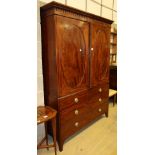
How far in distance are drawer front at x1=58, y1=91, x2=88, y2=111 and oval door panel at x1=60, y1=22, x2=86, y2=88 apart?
0.56ft

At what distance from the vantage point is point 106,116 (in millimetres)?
3064

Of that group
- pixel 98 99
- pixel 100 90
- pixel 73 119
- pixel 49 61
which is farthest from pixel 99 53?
pixel 73 119

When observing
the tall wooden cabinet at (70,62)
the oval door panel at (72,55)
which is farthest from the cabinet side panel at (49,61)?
the oval door panel at (72,55)

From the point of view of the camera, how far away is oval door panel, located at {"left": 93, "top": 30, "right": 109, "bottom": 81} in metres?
2.50

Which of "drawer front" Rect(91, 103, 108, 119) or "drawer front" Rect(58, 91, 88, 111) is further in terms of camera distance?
"drawer front" Rect(91, 103, 108, 119)

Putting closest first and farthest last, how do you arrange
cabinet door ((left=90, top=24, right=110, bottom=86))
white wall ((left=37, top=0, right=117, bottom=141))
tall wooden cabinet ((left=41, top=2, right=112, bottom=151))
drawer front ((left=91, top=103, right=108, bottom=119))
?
1. tall wooden cabinet ((left=41, top=2, right=112, bottom=151))
2. white wall ((left=37, top=0, right=117, bottom=141))
3. cabinet door ((left=90, top=24, right=110, bottom=86))
4. drawer front ((left=91, top=103, right=108, bottom=119))

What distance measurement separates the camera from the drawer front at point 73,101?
1.99m

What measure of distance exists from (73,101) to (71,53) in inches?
27.2

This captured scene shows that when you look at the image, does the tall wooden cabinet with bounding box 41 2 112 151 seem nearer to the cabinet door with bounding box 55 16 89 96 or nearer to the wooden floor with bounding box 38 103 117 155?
the cabinet door with bounding box 55 16 89 96

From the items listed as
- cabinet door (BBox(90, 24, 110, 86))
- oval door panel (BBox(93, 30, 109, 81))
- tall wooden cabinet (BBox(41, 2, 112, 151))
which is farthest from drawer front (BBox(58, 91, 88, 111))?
oval door panel (BBox(93, 30, 109, 81))

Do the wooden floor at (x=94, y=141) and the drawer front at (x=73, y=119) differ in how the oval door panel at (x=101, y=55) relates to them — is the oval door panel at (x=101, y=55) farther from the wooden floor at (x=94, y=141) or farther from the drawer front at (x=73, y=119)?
the wooden floor at (x=94, y=141)
